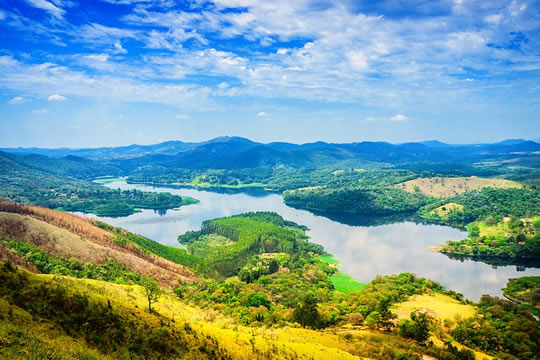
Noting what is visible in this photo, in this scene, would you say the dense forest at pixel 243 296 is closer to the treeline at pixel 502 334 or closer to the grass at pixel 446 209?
the treeline at pixel 502 334

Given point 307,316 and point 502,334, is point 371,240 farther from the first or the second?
point 307,316

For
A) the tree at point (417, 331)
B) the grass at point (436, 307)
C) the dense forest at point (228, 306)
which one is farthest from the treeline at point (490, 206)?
the tree at point (417, 331)

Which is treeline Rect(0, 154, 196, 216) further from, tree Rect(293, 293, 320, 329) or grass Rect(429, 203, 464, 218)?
tree Rect(293, 293, 320, 329)

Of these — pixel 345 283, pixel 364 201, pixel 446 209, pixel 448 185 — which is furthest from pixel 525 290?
pixel 448 185

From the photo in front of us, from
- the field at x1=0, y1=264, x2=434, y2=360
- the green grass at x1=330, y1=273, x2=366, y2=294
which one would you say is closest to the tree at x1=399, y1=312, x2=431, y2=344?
the field at x1=0, y1=264, x2=434, y2=360

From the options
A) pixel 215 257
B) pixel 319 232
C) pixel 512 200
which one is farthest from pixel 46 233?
pixel 512 200

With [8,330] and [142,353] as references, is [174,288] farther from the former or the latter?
[8,330]
